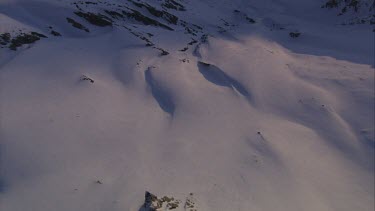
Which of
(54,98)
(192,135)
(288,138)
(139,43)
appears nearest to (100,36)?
(139,43)

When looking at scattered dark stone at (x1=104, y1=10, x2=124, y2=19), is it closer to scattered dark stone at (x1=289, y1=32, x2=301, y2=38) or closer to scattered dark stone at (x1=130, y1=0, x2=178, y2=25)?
scattered dark stone at (x1=130, y1=0, x2=178, y2=25)

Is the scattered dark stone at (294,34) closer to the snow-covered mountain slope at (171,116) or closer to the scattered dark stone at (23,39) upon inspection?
the snow-covered mountain slope at (171,116)

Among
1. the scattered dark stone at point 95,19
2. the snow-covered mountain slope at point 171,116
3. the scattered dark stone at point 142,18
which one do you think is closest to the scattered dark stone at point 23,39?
the snow-covered mountain slope at point 171,116

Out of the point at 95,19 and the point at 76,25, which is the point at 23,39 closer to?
the point at 76,25

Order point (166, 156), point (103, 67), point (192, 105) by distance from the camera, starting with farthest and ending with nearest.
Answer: point (103, 67) < point (192, 105) < point (166, 156)

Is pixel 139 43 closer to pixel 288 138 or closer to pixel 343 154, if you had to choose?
pixel 288 138

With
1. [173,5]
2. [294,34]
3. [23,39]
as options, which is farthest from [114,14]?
[294,34]

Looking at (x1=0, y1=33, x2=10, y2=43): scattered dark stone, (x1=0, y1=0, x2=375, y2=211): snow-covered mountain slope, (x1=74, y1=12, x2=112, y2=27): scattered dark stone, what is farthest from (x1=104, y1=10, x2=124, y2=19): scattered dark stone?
(x1=0, y1=33, x2=10, y2=43): scattered dark stone

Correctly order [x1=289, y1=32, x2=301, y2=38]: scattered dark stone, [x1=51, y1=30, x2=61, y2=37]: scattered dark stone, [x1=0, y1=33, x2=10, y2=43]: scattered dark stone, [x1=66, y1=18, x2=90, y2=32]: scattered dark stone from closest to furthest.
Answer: [x1=0, y1=33, x2=10, y2=43]: scattered dark stone
[x1=51, y1=30, x2=61, y2=37]: scattered dark stone
[x1=66, y1=18, x2=90, y2=32]: scattered dark stone
[x1=289, y1=32, x2=301, y2=38]: scattered dark stone
